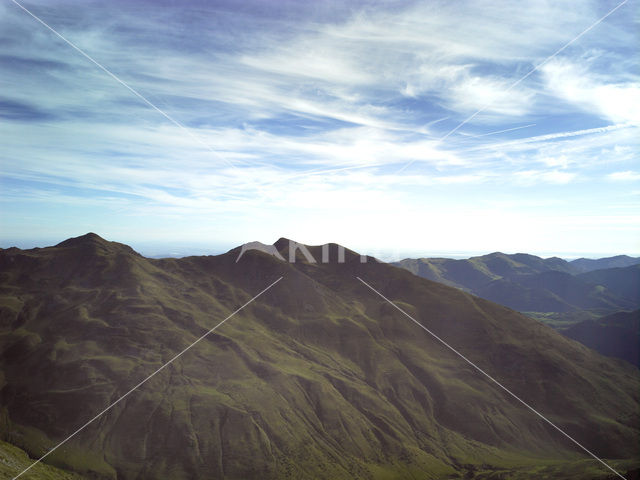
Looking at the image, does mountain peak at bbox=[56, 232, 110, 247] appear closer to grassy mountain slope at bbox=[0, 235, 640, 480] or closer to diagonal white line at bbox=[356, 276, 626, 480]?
grassy mountain slope at bbox=[0, 235, 640, 480]

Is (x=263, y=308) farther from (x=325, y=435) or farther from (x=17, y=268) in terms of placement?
(x=17, y=268)

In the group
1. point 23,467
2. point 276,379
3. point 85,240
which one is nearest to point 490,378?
point 276,379

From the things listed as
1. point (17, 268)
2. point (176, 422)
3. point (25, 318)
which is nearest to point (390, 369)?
point (176, 422)

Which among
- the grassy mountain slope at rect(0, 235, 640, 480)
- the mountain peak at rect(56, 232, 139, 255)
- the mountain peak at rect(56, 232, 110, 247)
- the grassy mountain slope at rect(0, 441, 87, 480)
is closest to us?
the grassy mountain slope at rect(0, 441, 87, 480)

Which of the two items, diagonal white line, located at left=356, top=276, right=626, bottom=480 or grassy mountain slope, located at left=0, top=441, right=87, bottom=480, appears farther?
diagonal white line, located at left=356, top=276, right=626, bottom=480

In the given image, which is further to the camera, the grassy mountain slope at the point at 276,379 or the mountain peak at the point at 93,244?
the mountain peak at the point at 93,244

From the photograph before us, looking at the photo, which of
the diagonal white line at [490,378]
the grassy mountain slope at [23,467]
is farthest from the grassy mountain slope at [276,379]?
the grassy mountain slope at [23,467]

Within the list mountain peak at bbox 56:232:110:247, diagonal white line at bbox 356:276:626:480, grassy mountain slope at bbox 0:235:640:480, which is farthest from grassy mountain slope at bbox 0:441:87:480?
diagonal white line at bbox 356:276:626:480

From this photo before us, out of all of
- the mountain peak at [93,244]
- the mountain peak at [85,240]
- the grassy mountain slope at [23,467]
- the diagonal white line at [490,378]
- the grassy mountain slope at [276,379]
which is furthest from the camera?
the mountain peak at [85,240]

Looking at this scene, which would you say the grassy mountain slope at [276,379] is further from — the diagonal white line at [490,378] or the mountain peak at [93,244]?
the diagonal white line at [490,378]
